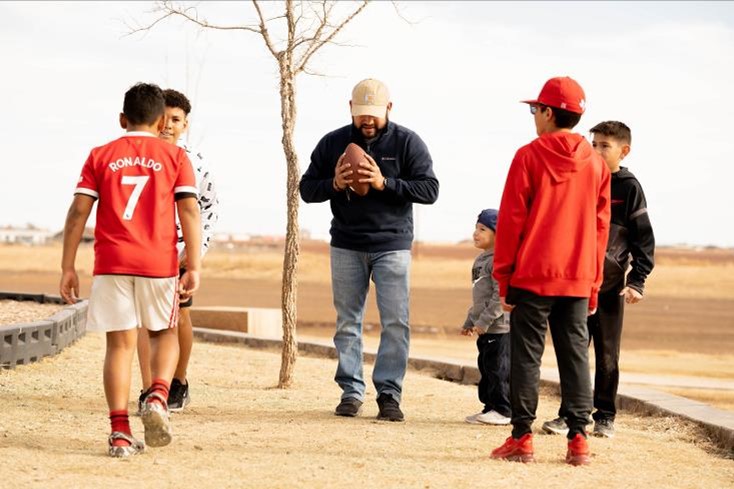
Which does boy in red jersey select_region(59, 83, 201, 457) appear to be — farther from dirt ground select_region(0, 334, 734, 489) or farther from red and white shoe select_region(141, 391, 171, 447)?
dirt ground select_region(0, 334, 734, 489)

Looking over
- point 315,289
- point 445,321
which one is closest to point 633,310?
point 445,321

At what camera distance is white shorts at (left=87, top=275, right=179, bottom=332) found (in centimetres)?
600

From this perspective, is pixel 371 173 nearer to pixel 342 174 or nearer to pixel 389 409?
pixel 342 174

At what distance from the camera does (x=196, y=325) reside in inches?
644

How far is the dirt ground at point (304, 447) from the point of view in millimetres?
5676

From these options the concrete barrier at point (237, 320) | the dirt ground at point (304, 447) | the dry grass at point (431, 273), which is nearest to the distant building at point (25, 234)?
the dry grass at point (431, 273)

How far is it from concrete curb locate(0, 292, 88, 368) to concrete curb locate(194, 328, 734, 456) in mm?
2439

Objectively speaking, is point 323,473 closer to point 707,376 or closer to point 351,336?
point 351,336

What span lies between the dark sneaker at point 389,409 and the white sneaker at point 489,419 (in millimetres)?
450

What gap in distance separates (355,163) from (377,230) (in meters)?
0.52

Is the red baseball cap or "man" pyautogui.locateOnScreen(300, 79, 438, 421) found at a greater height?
the red baseball cap

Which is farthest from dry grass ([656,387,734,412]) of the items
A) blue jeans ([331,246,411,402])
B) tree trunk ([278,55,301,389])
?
blue jeans ([331,246,411,402])

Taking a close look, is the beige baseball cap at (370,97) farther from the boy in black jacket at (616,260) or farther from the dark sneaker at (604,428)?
the dark sneaker at (604,428)

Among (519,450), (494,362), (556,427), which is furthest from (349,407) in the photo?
(519,450)
